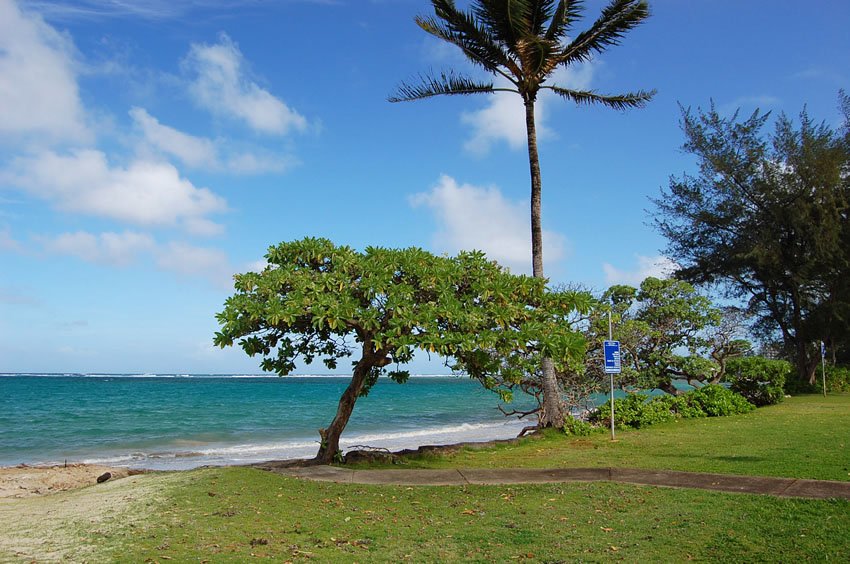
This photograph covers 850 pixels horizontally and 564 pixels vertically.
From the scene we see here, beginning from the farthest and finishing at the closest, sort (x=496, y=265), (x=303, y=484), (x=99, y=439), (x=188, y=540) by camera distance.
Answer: (x=99, y=439), (x=496, y=265), (x=303, y=484), (x=188, y=540)

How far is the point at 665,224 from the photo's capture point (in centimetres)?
3206

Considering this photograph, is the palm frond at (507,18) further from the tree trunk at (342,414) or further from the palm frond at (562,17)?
the tree trunk at (342,414)

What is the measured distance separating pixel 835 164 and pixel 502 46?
19704 mm

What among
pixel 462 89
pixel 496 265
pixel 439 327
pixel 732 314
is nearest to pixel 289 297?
pixel 439 327

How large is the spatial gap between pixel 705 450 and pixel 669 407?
6.53m

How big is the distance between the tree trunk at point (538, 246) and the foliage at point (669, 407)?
154cm

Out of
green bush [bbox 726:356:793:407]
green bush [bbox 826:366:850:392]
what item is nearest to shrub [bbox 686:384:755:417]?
green bush [bbox 726:356:793:407]

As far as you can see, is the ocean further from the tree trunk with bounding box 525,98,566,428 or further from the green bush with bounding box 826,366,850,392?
the green bush with bounding box 826,366,850,392

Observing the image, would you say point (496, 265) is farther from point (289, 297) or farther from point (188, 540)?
point (188, 540)

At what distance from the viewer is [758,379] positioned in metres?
21.9

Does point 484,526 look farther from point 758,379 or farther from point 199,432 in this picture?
point 199,432

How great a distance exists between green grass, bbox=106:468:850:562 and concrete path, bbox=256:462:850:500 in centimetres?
50

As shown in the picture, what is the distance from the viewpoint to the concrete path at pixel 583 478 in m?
8.09

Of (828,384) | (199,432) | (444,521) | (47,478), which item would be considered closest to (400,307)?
(444,521)
